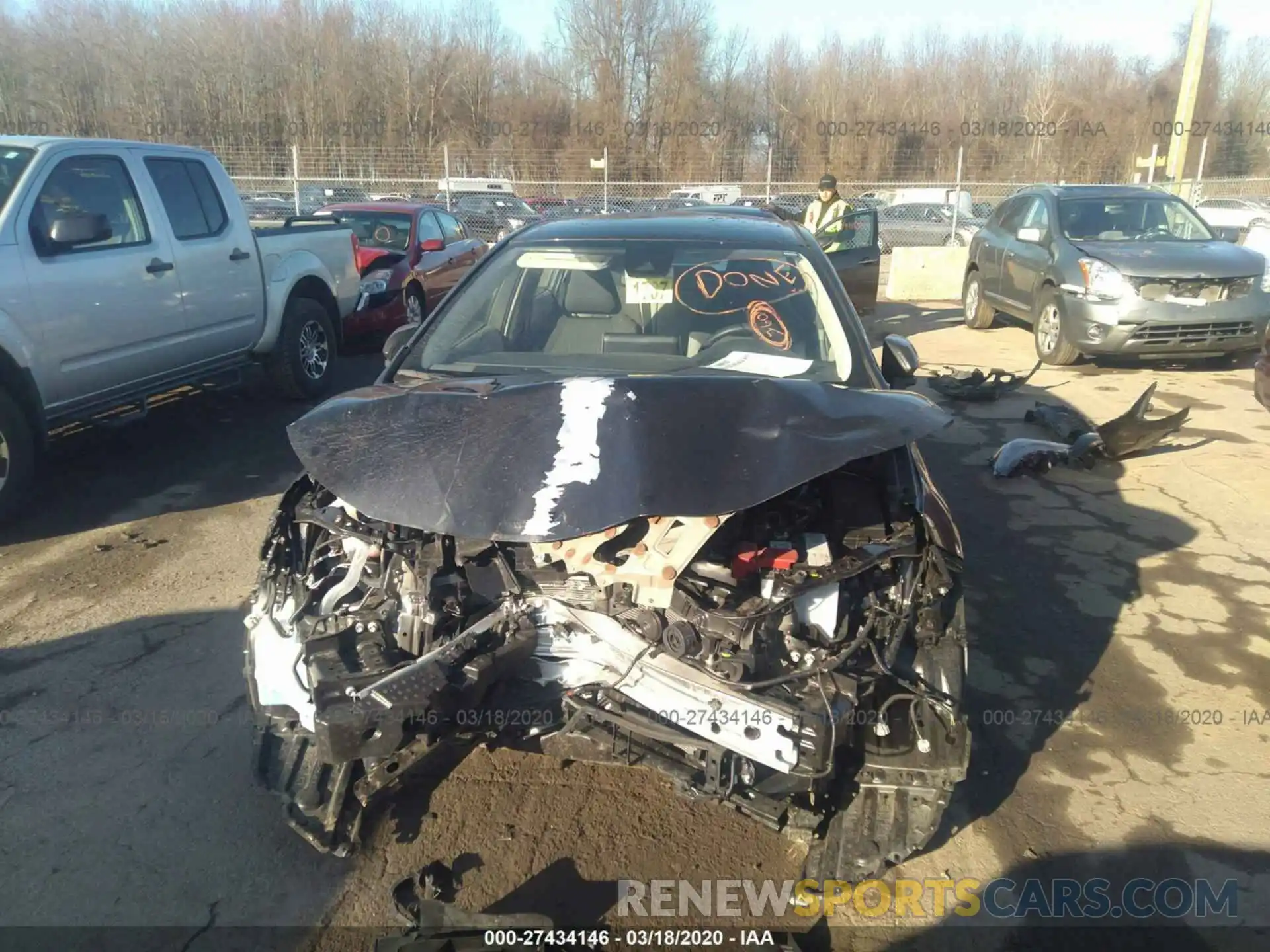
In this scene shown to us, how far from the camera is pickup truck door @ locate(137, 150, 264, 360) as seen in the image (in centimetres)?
656

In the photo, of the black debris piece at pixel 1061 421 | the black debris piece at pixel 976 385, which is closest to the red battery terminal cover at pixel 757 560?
the black debris piece at pixel 1061 421

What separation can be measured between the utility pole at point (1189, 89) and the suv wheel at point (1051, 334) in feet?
22.0

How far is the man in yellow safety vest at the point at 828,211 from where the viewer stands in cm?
1030

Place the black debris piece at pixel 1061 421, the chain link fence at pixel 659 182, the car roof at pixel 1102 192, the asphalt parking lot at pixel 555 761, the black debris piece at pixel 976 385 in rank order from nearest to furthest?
the asphalt parking lot at pixel 555 761
the black debris piece at pixel 1061 421
the black debris piece at pixel 976 385
the car roof at pixel 1102 192
the chain link fence at pixel 659 182

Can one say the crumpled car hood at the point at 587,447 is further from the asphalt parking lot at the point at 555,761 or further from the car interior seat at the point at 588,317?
the asphalt parking lot at the point at 555,761

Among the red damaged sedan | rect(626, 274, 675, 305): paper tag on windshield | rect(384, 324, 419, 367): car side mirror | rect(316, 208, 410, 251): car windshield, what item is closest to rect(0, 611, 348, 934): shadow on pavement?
rect(384, 324, 419, 367): car side mirror

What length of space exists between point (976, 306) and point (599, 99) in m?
30.2

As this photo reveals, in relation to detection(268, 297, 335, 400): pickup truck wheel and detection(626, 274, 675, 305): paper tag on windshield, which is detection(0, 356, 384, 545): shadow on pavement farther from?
detection(626, 274, 675, 305): paper tag on windshield

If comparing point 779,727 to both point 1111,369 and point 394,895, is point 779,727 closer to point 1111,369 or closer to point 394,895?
point 394,895

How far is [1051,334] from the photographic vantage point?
9883 millimetres

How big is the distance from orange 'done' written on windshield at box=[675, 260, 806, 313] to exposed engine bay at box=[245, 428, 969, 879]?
1.20 meters

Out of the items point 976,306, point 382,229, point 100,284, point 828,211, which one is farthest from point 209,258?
point 976,306

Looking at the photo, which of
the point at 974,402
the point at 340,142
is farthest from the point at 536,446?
the point at 340,142

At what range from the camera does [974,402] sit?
844cm
